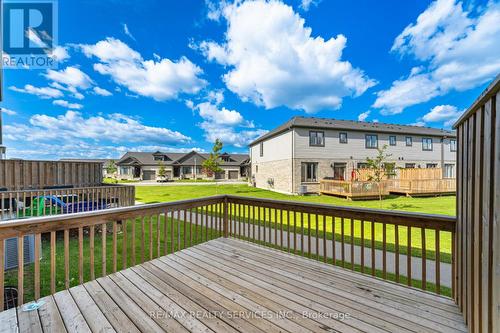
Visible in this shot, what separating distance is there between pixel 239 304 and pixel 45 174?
9721 millimetres

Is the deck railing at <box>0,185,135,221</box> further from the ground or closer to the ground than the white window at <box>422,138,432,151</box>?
closer to the ground

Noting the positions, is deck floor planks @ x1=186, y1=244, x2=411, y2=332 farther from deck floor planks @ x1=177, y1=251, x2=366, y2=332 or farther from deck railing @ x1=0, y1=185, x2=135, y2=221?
deck railing @ x1=0, y1=185, x2=135, y2=221

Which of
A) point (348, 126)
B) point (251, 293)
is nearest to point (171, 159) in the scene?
point (348, 126)

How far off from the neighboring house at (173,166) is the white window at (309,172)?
24.9 m

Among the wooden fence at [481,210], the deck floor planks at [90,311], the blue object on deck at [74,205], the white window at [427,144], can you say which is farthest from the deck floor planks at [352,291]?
the white window at [427,144]

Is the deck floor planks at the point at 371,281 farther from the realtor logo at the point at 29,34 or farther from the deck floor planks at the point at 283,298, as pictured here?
the realtor logo at the point at 29,34

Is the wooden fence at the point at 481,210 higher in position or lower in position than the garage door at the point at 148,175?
higher

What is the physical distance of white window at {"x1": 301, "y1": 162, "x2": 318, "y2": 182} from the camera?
1555 cm

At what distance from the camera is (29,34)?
5551mm

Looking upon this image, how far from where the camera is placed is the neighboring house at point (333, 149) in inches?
613

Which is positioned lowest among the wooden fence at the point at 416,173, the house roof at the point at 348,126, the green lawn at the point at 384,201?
the green lawn at the point at 384,201

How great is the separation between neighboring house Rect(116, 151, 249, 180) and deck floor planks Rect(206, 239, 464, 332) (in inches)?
1403

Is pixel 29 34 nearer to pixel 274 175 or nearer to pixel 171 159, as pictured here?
pixel 274 175

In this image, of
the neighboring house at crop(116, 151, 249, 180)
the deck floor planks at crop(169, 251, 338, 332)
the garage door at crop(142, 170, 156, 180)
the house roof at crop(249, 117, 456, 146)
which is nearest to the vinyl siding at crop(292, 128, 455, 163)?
the house roof at crop(249, 117, 456, 146)
